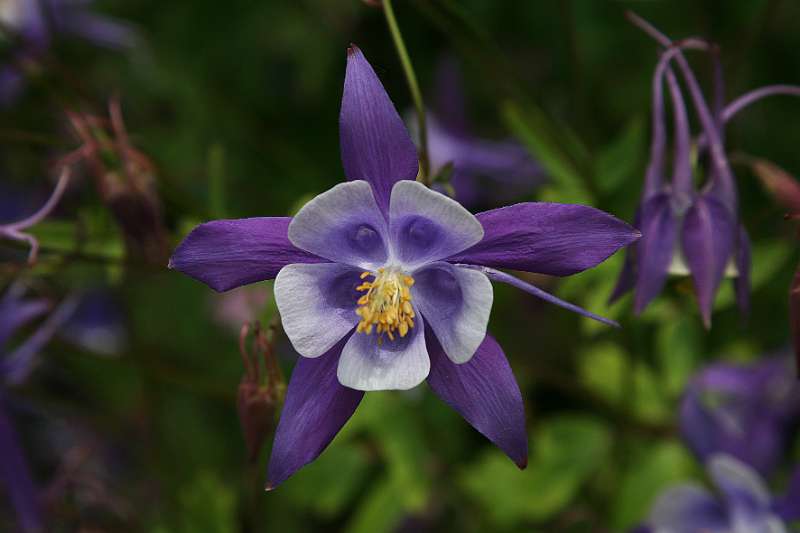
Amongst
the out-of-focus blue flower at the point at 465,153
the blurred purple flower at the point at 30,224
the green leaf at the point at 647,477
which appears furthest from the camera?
the out-of-focus blue flower at the point at 465,153

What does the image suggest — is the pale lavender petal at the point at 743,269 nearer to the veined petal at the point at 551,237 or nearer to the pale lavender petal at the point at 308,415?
the veined petal at the point at 551,237

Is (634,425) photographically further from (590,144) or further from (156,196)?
(156,196)

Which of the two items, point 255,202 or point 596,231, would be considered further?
point 255,202

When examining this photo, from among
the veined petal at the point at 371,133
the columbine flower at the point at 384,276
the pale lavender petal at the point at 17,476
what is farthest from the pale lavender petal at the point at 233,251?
the pale lavender petal at the point at 17,476

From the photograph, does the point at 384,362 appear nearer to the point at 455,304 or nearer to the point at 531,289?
the point at 455,304

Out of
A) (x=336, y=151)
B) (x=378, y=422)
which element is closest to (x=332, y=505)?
(x=378, y=422)
